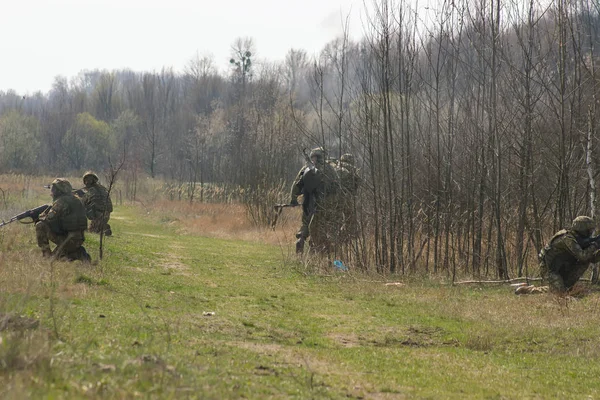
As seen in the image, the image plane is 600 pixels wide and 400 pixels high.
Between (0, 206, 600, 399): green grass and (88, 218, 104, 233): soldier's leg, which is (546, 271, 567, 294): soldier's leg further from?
(88, 218, 104, 233): soldier's leg

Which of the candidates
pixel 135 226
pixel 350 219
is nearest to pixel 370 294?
pixel 350 219

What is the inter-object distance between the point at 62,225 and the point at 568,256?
8.54 metres

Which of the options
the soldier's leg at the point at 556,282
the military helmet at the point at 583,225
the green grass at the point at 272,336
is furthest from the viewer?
the soldier's leg at the point at 556,282

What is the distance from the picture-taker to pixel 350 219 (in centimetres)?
1697

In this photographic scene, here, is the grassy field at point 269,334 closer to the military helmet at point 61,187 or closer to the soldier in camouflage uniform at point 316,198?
the military helmet at point 61,187

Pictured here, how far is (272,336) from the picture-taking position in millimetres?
8641

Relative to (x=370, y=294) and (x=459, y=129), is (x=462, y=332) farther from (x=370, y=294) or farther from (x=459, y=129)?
(x=459, y=129)

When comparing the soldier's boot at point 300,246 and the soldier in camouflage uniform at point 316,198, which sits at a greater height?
the soldier in camouflage uniform at point 316,198

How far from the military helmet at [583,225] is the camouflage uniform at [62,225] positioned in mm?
8270

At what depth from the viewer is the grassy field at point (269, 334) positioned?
520cm

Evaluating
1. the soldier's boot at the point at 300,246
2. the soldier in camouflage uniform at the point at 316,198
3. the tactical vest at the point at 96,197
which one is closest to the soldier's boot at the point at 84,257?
the tactical vest at the point at 96,197

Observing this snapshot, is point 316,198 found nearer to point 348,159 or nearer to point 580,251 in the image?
point 348,159

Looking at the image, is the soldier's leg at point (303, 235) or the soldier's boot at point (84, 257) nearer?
the soldier's boot at point (84, 257)

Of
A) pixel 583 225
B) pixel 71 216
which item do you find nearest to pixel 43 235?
pixel 71 216
